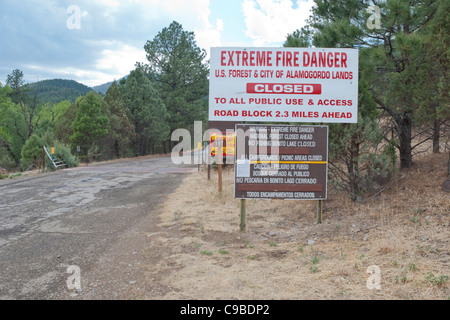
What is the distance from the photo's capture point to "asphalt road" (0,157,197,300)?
481 cm

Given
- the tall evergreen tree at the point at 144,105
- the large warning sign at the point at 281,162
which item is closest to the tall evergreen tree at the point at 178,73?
the tall evergreen tree at the point at 144,105

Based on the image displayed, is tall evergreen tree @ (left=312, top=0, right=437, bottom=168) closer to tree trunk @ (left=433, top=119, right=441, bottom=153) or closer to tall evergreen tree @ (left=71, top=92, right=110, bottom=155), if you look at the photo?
tree trunk @ (left=433, top=119, right=441, bottom=153)

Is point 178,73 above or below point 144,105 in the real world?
above

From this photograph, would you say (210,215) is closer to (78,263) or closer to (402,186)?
(78,263)

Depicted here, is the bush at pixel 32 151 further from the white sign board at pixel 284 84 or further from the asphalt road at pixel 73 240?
the white sign board at pixel 284 84

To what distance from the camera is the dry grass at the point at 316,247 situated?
4406 millimetres

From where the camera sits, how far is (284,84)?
746 cm

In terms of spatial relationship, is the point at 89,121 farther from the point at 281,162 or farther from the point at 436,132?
the point at 436,132

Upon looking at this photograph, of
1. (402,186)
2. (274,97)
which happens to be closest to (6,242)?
(274,97)

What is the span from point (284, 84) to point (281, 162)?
5.23ft

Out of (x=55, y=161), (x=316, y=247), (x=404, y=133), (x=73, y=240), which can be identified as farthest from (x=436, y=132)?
(x=55, y=161)

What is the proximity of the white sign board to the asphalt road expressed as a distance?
325cm

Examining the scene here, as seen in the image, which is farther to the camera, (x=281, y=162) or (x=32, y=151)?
(x=32, y=151)
